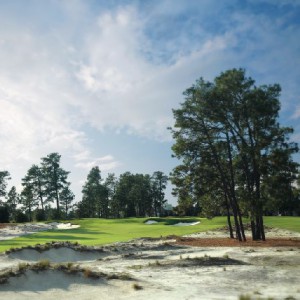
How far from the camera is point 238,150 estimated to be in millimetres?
33344

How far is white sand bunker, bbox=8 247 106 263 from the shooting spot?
23.7 metres

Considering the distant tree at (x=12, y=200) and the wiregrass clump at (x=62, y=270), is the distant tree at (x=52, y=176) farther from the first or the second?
the wiregrass clump at (x=62, y=270)

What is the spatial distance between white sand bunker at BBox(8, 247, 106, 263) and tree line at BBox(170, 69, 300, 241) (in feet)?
40.6

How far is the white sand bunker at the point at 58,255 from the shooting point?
77.7 feet

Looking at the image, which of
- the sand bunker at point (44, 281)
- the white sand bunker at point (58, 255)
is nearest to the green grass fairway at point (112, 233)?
the white sand bunker at point (58, 255)

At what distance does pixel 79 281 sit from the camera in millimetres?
13734

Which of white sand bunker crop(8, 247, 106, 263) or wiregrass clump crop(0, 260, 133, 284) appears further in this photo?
white sand bunker crop(8, 247, 106, 263)

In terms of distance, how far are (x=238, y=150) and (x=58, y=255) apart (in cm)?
1683

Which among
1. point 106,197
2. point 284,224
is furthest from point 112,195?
point 284,224

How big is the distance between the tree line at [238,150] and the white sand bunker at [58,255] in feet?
40.6

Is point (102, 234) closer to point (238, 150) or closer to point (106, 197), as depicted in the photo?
point (238, 150)

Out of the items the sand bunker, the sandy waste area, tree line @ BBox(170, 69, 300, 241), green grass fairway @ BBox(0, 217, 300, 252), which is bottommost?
the sandy waste area

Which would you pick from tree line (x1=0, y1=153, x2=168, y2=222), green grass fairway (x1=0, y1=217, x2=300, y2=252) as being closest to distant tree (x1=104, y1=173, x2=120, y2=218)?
tree line (x1=0, y1=153, x2=168, y2=222)

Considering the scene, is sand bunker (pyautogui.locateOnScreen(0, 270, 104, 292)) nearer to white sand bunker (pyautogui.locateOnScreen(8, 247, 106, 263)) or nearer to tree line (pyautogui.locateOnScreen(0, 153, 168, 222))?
white sand bunker (pyautogui.locateOnScreen(8, 247, 106, 263))
